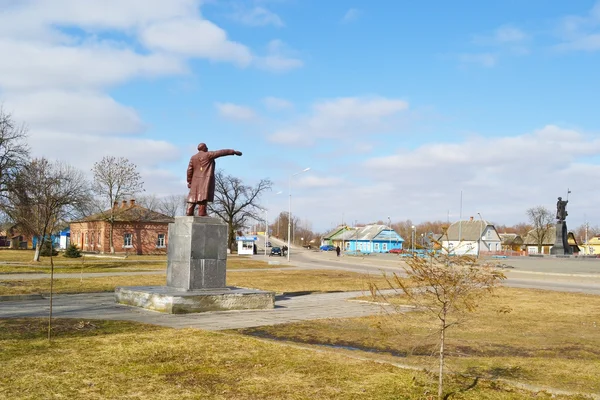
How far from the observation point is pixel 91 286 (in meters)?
20.8

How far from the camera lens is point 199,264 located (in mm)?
14133

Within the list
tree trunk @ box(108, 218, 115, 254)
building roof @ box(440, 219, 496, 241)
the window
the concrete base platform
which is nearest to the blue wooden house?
building roof @ box(440, 219, 496, 241)

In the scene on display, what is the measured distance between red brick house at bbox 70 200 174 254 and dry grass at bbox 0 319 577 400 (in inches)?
2159

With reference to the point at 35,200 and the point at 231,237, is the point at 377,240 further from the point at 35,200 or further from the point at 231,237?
the point at 35,200

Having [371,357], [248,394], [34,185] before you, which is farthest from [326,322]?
[34,185]

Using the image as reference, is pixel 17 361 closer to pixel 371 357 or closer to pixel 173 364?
pixel 173 364

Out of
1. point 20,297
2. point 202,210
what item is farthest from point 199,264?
point 20,297

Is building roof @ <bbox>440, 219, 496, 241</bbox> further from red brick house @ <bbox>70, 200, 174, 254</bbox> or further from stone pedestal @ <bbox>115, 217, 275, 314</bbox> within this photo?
stone pedestal @ <bbox>115, 217, 275, 314</bbox>

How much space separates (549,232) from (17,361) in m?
114

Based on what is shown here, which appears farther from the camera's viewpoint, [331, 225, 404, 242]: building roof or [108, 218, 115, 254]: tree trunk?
[331, 225, 404, 242]: building roof

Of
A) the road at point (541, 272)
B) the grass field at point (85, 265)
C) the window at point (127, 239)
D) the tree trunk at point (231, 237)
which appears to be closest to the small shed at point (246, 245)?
the tree trunk at point (231, 237)

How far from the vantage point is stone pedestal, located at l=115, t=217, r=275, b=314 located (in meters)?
13.8

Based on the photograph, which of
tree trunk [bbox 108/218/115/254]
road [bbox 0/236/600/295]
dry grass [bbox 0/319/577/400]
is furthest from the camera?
tree trunk [bbox 108/218/115/254]

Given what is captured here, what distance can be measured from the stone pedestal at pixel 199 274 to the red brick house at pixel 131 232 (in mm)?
48984
